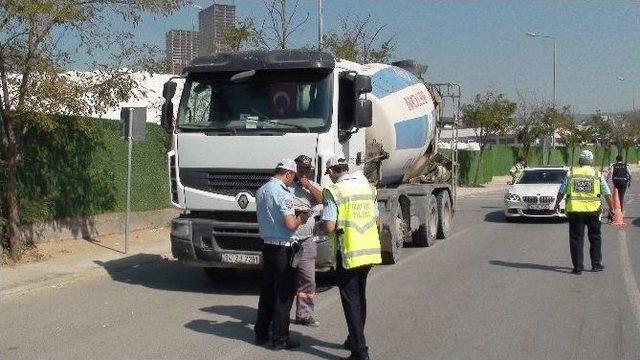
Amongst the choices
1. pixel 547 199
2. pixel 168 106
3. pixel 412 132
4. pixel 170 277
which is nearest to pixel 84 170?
pixel 170 277

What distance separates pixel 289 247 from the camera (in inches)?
309

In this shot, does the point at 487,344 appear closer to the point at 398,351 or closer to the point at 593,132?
the point at 398,351

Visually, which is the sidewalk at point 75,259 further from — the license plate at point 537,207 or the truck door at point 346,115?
the license plate at point 537,207

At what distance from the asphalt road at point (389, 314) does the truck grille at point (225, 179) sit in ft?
4.50

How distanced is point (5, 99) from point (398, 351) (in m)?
7.85

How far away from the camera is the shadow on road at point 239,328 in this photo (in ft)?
25.0

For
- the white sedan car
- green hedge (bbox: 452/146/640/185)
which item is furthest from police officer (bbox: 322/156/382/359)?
green hedge (bbox: 452/146/640/185)

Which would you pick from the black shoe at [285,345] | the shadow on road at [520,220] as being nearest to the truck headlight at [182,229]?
the black shoe at [285,345]

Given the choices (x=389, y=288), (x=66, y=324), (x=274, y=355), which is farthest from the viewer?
(x=389, y=288)

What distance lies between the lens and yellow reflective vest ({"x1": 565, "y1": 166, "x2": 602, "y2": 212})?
11992 mm

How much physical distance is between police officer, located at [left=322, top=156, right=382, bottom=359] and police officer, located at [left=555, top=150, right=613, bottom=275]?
5880 millimetres

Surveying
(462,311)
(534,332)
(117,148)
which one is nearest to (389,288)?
(462,311)

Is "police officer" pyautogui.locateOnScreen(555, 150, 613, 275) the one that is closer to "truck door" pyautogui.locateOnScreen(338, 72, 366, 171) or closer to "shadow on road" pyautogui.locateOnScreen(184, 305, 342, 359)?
"truck door" pyautogui.locateOnScreen(338, 72, 366, 171)

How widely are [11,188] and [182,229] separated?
3.73m
